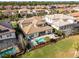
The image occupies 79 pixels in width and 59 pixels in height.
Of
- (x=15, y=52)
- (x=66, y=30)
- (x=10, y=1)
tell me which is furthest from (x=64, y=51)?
(x=10, y=1)

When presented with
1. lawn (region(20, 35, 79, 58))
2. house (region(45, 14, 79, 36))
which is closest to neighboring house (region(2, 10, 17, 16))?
house (region(45, 14, 79, 36))

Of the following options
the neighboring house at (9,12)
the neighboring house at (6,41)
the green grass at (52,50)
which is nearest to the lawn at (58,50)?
the green grass at (52,50)

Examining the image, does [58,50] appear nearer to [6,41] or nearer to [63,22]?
[63,22]

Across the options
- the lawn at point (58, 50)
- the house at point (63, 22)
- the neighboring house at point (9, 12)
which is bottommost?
the lawn at point (58, 50)

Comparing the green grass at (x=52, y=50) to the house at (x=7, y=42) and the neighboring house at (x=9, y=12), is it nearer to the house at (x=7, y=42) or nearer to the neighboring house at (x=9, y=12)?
the house at (x=7, y=42)

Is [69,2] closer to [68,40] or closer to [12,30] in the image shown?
[68,40]

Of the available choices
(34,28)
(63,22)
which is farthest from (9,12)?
(63,22)

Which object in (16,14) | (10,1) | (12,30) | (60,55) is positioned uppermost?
(10,1)
